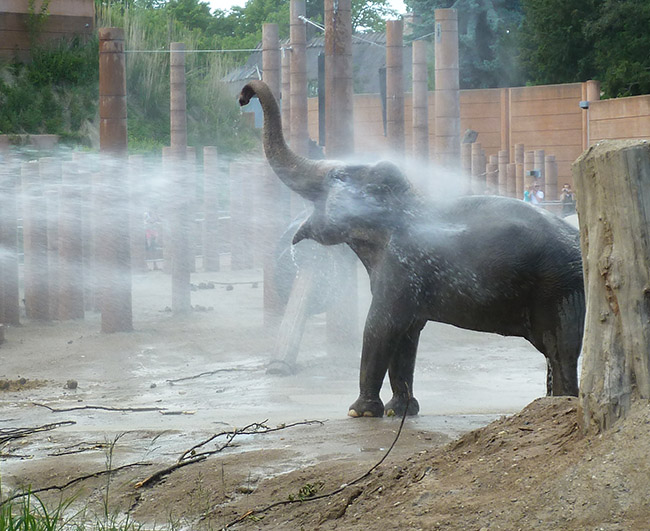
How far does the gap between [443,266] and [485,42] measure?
34874 millimetres

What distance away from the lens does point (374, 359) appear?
6.69 meters

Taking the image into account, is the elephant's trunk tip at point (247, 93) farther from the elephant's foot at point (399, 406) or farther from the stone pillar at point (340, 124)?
the stone pillar at point (340, 124)

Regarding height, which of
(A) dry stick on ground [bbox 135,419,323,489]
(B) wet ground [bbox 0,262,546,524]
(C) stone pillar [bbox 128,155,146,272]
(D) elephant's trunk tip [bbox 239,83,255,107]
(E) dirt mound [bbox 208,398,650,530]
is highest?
(D) elephant's trunk tip [bbox 239,83,255,107]

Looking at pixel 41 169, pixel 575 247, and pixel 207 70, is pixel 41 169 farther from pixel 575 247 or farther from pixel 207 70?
pixel 207 70

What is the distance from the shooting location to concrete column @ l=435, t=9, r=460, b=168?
552 inches

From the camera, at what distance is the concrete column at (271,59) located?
13.1 metres

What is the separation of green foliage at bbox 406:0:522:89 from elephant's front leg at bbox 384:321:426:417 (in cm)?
3327

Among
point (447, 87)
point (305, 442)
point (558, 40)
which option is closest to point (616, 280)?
point (305, 442)

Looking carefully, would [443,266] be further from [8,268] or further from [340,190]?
[8,268]

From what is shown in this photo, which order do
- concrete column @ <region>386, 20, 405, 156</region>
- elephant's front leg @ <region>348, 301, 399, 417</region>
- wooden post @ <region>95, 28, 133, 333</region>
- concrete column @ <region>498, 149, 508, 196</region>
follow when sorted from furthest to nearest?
concrete column @ <region>498, 149, 508, 196</region>, concrete column @ <region>386, 20, 405, 156</region>, wooden post @ <region>95, 28, 133, 333</region>, elephant's front leg @ <region>348, 301, 399, 417</region>

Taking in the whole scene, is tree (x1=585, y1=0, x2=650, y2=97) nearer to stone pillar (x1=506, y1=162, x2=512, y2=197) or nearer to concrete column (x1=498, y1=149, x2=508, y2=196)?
concrete column (x1=498, y1=149, x2=508, y2=196)

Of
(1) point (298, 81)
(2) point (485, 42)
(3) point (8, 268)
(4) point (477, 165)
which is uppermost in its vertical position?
(2) point (485, 42)

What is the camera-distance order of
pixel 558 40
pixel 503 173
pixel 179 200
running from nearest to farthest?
pixel 179 200
pixel 503 173
pixel 558 40

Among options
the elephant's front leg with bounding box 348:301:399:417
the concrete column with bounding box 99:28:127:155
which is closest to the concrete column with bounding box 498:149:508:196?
the concrete column with bounding box 99:28:127:155
